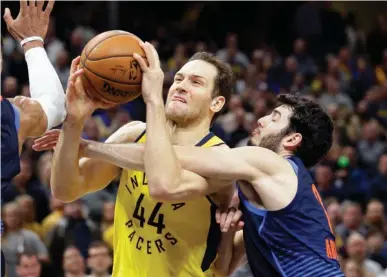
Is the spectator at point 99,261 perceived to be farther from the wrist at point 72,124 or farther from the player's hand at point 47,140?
the wrist at point 72,124

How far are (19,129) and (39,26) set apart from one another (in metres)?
0.98

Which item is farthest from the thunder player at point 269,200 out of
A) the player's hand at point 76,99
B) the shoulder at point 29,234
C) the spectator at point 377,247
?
the spectator at point 377,247

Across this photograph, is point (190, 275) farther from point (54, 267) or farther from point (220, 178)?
point (54, 267)

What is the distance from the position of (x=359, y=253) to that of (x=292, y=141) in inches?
178

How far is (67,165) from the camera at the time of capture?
5090 mm

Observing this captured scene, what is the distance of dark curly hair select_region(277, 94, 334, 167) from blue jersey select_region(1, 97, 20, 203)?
1.76 metres

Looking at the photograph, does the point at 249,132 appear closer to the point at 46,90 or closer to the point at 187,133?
the point at 187,133

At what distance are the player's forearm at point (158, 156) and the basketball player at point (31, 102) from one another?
495 millimetres

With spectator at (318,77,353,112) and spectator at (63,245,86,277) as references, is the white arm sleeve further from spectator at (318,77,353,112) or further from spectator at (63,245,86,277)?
spectator at (318,77,353,112)

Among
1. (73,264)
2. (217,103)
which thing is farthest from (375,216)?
(217,103)

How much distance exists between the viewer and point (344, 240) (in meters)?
10.1

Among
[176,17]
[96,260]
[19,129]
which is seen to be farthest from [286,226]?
[176,17]

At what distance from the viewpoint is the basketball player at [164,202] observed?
5.16m

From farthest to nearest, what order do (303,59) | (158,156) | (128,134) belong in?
(303,59) < (128,134) < (158,156)
